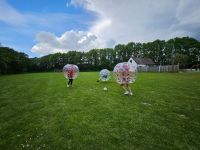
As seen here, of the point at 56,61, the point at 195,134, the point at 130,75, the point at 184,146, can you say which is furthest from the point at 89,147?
the point at 56,61

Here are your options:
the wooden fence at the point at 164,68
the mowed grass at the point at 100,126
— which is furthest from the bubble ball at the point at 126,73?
the wooden fence at the point at 164,68

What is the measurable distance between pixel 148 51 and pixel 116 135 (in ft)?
326

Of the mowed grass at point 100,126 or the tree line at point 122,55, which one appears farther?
the tree line at point 122,55

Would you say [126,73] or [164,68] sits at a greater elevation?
[164,68]

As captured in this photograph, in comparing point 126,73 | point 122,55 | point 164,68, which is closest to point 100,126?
point 126,73

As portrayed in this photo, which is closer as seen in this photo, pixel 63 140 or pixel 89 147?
pixel 89 147

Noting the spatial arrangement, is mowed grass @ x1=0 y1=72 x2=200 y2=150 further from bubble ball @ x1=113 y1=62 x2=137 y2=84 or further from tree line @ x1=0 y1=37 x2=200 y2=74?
tree line @ x1=0 y1=37 x2=200 y2=74

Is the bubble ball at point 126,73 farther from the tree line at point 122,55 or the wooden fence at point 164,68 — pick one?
the tree line at point 122,55

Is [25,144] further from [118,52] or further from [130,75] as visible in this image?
[118,52]

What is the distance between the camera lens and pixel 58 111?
27.6 ft

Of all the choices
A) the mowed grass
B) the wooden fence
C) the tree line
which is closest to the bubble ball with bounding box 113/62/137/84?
the mowed grass

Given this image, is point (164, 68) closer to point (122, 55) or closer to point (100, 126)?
point (100, 126)

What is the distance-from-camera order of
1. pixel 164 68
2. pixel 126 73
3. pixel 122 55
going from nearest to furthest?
pixel 126 73 < pixel 164 68 < pixel 122 55

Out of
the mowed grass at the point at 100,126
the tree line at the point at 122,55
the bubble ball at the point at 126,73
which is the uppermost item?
the tree line at the point at 122,55
